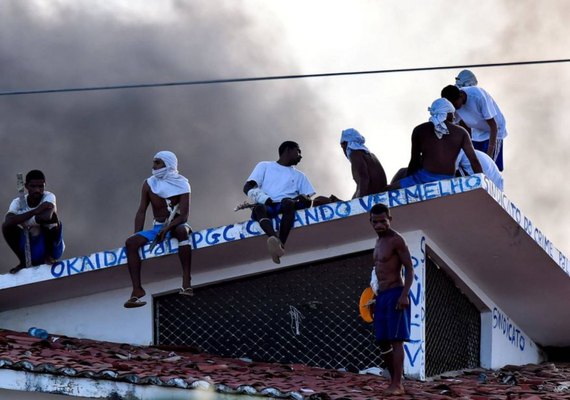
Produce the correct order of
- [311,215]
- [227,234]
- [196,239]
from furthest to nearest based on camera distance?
[196,239]
[227,234]
[311,215]

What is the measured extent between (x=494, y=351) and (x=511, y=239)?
191 cm

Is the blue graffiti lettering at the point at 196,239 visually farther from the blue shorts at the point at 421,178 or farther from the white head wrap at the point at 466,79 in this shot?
the white head wrap at the point at 466,79

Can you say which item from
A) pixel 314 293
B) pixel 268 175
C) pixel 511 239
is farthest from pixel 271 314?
pixel 511 239

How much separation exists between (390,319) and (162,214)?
336 centimetres

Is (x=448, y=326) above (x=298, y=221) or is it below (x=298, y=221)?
below

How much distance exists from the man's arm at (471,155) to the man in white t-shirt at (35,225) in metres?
4.28

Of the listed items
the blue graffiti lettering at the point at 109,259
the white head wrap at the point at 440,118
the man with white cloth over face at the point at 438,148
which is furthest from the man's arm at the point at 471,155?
the blue graffiti lettering at the point at 109,259

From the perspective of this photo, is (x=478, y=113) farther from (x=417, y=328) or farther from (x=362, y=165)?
(x=417, y=328)

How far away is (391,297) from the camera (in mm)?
11891

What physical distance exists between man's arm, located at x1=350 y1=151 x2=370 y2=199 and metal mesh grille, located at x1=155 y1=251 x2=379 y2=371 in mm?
660

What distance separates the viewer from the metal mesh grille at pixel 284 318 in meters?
14.0

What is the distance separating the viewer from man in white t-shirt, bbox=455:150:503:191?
1399 cm

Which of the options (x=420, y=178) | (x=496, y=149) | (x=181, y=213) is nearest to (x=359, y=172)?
(x=420, y=178)

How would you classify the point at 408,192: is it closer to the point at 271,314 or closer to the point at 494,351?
the point at 271,314
